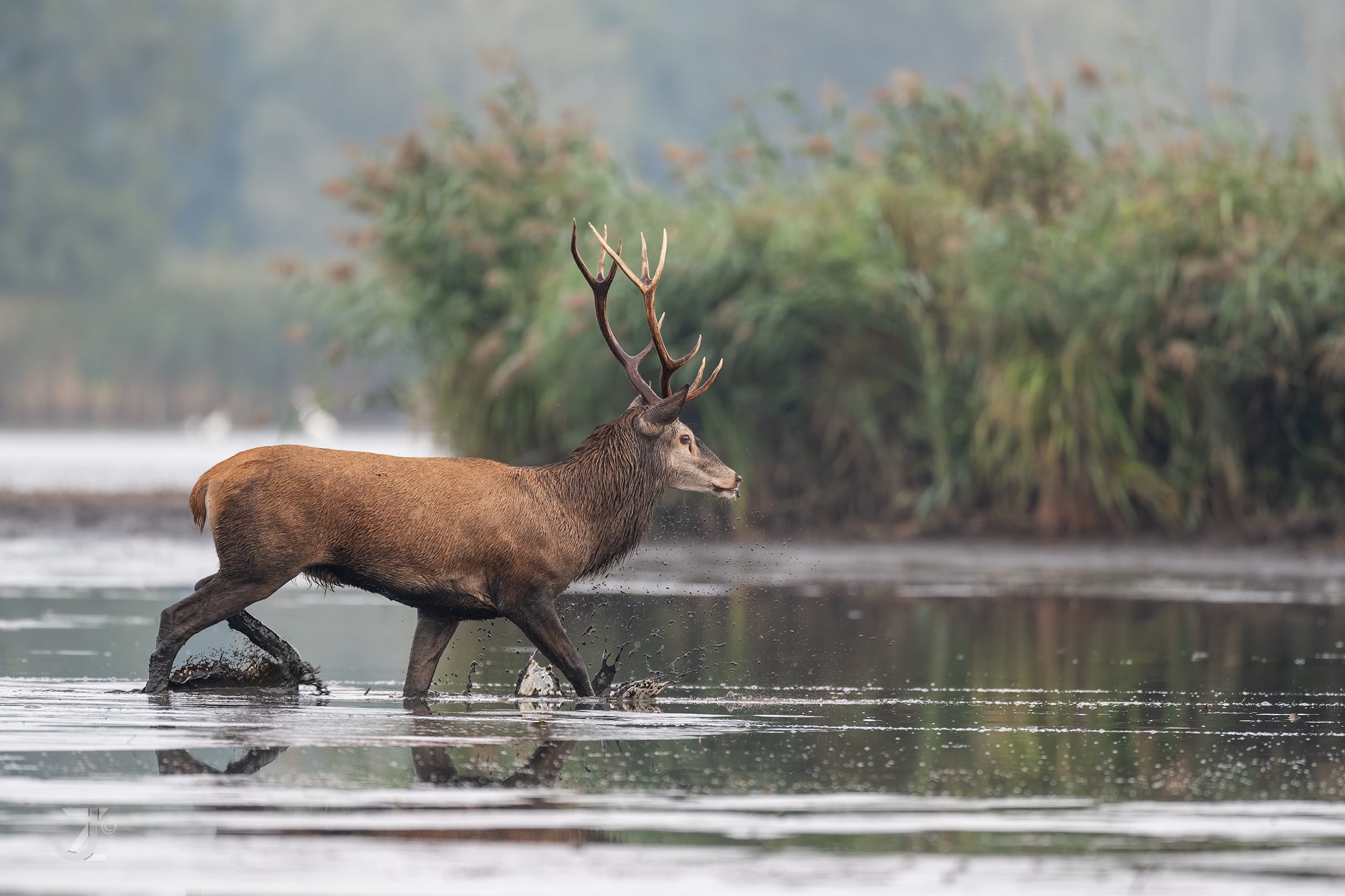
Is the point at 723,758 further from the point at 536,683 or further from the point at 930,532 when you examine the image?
the point at 930,532

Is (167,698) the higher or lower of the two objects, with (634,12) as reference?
lower

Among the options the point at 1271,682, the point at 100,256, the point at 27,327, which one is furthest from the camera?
the point at 100,256

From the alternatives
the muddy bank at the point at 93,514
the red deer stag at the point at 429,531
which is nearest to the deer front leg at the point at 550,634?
the red deer stag at the point at 429,531

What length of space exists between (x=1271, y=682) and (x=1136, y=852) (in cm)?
454

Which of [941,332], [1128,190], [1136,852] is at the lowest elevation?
[1136,852]

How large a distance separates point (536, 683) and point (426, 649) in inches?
20.0

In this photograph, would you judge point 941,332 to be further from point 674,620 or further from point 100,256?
point 100,256

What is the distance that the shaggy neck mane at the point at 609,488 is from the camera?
33.0ft

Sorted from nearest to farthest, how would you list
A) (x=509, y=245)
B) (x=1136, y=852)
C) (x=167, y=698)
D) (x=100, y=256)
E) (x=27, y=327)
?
(x=1136, y=852) → (x=167, y=698) → (x=509, y=245) → (x=27, y=327) → (x=100, y=256)

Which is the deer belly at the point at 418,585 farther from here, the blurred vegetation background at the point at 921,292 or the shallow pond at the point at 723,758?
the blurred vegetation background at the point at 921,292

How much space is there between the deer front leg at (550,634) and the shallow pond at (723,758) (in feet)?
0.79

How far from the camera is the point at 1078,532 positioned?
58.2 ft

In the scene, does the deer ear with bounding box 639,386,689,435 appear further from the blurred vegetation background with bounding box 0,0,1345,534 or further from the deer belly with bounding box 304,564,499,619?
the blurred vegetation background with bounding box 0,0,1345,534

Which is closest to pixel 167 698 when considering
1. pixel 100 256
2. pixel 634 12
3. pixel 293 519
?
pixel 293 519
